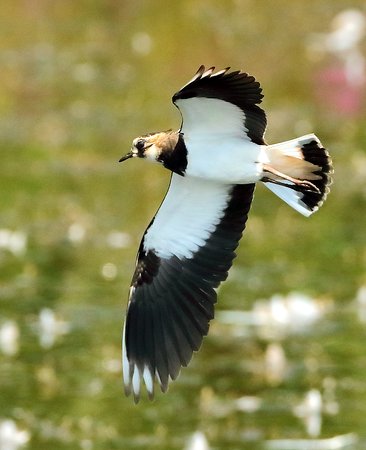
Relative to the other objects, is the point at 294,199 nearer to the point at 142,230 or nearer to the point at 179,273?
the point at 179,273

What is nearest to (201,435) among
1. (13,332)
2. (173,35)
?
(13,332)

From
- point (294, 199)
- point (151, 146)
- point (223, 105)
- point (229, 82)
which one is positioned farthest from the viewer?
point (294, 199)

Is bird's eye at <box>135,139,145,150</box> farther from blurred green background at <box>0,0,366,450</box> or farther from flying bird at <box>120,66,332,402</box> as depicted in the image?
blurred green background at <box>0,0,366,450</box>

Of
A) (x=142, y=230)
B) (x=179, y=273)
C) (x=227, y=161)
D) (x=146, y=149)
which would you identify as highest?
(x=142, y=230)

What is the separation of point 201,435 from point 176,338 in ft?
6.33

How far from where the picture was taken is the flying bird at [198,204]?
6.23 meters

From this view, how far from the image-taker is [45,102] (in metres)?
16.5

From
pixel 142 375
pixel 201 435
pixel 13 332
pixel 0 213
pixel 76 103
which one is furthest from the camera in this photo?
pixel 76 103

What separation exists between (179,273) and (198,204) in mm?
290

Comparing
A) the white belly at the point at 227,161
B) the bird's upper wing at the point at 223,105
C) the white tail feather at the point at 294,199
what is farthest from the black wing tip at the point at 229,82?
the white tail feather at the point at 294,199

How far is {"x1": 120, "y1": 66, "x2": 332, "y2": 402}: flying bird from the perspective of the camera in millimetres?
6234

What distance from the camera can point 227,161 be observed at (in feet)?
20.5

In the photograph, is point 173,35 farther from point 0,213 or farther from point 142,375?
point 142,375

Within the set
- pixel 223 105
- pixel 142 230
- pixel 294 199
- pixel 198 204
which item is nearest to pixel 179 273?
pixel 198 204
